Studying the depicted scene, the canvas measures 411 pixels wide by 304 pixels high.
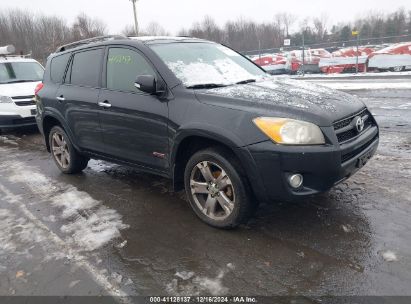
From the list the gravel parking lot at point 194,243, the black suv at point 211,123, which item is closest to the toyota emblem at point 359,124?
the black suv at point 211,123

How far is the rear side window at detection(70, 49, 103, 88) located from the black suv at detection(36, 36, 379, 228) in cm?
1

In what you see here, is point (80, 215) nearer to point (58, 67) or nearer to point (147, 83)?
point (147, 83)

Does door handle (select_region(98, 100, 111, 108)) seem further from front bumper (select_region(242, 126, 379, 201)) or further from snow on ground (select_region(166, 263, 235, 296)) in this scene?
snow on ground (select_region(166, 263, 235, 296))

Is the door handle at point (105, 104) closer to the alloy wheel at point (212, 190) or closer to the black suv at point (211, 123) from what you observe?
the black suv at point (211, 123)

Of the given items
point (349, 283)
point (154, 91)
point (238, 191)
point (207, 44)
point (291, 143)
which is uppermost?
point (207, 44)

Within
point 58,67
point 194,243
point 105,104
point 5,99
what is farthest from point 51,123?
point 5,99

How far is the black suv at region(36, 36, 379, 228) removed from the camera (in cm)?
303

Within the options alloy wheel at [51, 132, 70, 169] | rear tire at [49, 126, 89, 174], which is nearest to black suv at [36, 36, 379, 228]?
rear tire at [49, 126, 89, 174]

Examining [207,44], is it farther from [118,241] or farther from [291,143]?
[118,241]

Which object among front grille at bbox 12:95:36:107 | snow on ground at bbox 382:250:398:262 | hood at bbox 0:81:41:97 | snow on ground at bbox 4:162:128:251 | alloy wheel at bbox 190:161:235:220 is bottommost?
snow on ground at bbox 382:250:398:262

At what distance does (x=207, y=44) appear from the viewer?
467 cm

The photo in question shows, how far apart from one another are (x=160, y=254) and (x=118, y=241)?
50 cm

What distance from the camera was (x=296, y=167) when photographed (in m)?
2.97

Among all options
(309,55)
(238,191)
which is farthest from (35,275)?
(309,55)
